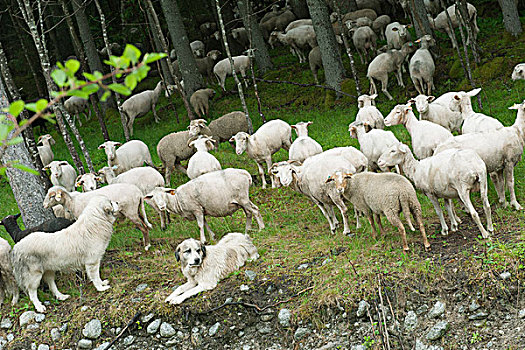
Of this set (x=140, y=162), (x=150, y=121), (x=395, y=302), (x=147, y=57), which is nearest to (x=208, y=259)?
(x=395, y=302)

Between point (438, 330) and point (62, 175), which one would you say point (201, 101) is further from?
point (438, 330)

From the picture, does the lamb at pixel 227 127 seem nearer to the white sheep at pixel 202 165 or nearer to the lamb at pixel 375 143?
the white sheep at pixel 202 165

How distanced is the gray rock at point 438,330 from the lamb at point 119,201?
5.13 meters

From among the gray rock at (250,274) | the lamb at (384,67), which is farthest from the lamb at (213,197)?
the lamb at (384,67)

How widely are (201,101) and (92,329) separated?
12.5 metres

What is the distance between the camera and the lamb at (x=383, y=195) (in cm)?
711

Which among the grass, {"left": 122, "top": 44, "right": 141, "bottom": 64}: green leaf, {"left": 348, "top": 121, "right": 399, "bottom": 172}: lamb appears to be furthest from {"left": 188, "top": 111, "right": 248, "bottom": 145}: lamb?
{"left": 122, "top": 44, "right": 141, "bottom": 64}: green leaf

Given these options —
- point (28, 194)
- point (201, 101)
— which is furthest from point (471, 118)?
point (201, 101)

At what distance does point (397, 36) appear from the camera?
19.2m

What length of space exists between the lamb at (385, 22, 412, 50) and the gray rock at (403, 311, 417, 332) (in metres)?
14.3

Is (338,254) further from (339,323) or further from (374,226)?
(339,323)

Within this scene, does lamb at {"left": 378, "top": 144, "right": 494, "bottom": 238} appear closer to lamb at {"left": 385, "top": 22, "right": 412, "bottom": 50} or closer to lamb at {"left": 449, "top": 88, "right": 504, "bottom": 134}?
lamb at {"left": 449, "top": 88, "right": 504, "bottom": 134}

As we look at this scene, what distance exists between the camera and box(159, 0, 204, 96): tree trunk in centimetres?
1919

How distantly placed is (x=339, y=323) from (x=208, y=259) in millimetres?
2071
